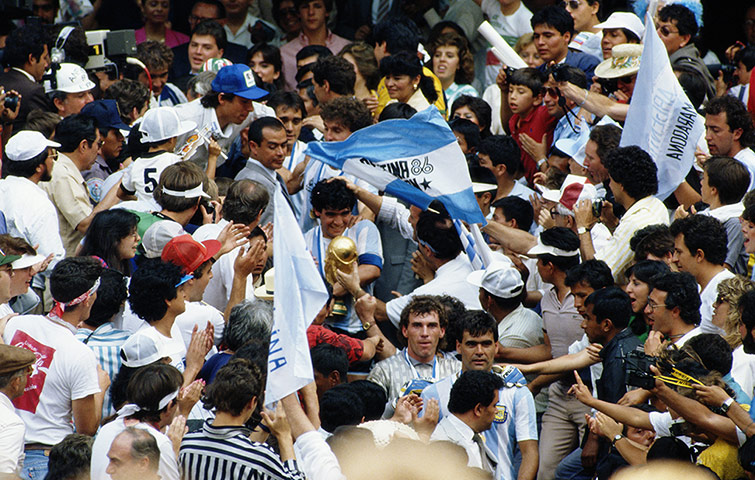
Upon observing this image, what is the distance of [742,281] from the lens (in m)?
5.93

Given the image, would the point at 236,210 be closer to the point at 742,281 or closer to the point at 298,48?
the point at 742,281

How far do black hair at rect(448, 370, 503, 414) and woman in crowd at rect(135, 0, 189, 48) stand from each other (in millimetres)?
7351

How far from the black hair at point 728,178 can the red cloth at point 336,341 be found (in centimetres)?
247

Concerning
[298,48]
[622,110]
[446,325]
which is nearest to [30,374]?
[446,325]

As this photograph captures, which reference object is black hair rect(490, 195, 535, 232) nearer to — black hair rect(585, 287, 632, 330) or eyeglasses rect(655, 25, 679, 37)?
black hair rect(585, 287, 632, 330)

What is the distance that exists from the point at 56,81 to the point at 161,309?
4.08m

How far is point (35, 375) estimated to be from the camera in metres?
5.62

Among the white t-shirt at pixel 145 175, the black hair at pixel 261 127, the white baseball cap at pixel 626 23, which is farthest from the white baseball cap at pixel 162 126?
the white baseball cap at pixel 626 23

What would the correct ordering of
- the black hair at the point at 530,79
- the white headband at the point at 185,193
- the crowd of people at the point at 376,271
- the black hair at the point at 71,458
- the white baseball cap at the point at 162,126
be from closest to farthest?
the black hair at the point at 71,458 → the crowd of people at the point at 376,271 → the white headband at the point at 185,193 → the white baseball cap at the point at 162,126 → the black hair at the point at 530,79

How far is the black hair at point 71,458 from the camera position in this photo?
→ 507 centimetres

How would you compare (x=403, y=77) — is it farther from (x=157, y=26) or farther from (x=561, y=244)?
(x=157, y=26)

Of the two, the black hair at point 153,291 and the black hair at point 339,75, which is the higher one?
the black hair at point 153,291

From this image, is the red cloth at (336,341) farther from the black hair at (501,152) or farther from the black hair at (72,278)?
the black hair at (501,152)

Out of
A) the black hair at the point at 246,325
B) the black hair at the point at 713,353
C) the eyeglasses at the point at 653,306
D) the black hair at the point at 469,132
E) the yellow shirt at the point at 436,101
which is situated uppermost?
the black hair at the point at 713,353
